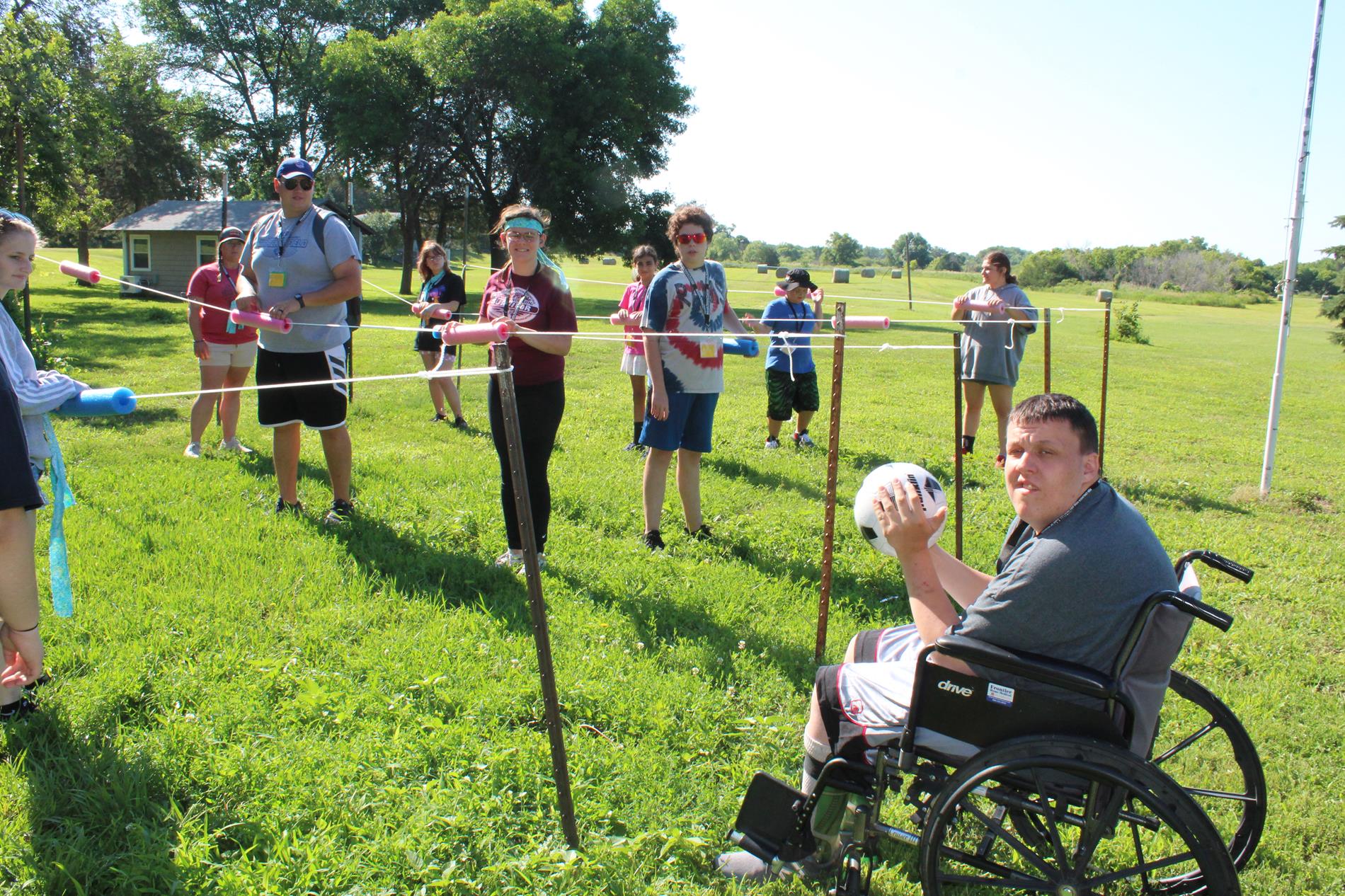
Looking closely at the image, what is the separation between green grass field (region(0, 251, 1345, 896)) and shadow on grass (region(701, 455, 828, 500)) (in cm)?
8

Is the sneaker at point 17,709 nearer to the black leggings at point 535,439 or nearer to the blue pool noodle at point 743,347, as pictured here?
the black leggings at point 535,439

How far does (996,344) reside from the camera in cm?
788

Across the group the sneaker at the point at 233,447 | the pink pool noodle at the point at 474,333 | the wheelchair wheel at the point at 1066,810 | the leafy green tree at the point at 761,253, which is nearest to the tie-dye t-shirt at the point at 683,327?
the pink pool noodle at the point at 474,333

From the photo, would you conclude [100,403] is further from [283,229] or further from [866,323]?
[866,323]

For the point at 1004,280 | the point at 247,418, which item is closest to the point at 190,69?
the point at 247,418

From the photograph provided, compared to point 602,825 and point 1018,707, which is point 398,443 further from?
point 1018,707

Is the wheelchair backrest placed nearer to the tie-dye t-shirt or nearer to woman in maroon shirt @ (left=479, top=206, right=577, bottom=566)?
woman in maroon shirt @ (left=479, top=206, right=577, bottom=566)

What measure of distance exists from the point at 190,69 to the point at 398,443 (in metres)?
51.1

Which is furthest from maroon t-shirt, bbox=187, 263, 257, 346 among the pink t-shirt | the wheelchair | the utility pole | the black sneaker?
the utility pole

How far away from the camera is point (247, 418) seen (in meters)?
8.41

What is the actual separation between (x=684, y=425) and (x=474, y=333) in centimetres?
255

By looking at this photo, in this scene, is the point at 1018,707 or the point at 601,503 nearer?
the point at 1018,707

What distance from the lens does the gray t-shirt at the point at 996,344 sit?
771 cm

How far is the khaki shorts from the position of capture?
7395 millimetres
